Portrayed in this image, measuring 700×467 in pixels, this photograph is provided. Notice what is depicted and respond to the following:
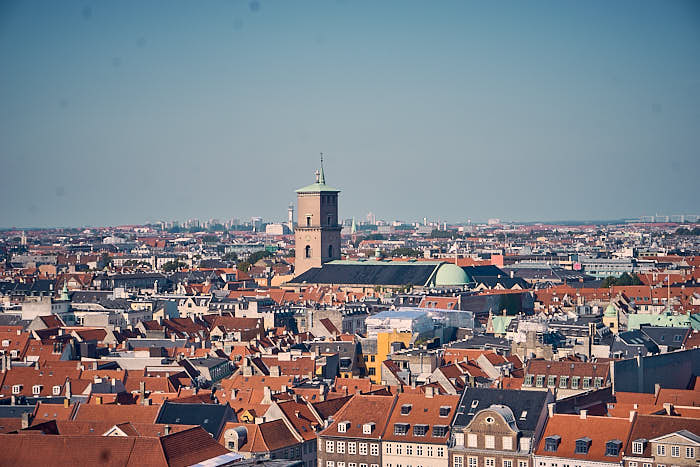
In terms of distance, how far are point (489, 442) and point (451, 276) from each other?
3874 inches

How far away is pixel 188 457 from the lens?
48719 millimetres

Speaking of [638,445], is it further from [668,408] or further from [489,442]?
[489,442]

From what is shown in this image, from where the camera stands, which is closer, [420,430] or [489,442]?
[489,442]

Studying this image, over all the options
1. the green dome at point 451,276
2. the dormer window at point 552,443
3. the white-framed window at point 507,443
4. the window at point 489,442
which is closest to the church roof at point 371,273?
the green dome at point 451,276

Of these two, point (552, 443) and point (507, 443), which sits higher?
point (552, 443)

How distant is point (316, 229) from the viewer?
173 metres

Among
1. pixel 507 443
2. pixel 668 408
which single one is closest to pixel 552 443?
pixel 507 443

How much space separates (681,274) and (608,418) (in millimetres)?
126729

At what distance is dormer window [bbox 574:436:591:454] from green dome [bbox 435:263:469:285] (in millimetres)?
98669

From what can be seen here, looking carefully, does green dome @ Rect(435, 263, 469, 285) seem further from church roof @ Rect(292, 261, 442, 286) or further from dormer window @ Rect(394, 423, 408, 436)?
dormer window @ Rect(394, 423, 408, 436)

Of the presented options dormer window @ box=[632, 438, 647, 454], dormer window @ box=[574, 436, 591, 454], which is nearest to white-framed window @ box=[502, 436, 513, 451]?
dormer window @ box=[574, 436, 591, 454]

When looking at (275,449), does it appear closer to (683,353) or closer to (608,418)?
(608,418)

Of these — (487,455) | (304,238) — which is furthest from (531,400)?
(304,238)

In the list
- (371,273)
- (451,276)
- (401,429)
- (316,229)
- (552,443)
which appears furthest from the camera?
(316,229)
